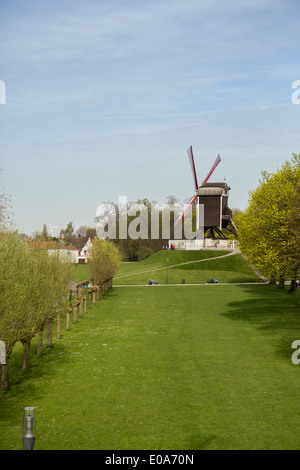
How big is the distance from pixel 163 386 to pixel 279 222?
26834 millimetres

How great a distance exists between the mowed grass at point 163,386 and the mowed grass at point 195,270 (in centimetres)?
4108

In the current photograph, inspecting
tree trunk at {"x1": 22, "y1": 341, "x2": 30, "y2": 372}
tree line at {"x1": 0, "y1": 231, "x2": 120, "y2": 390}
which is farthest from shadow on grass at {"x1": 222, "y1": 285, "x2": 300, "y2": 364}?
tree trunk at {"x1": 22, "y1": 341, "x2": 30, "y2": 372}

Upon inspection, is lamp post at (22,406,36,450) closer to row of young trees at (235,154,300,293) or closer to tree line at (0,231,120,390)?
tree line at (0,231,120,390)

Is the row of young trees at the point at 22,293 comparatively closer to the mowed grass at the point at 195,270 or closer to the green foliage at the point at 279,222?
the green foliage at the point at 279,222

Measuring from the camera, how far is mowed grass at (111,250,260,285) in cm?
8512

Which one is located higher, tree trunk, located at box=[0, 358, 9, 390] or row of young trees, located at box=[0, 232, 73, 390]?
row of young trees, located at box=[0, 232, 73, 390]

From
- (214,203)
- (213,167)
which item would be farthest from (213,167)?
(214,203)

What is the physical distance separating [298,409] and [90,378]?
33.8 feet

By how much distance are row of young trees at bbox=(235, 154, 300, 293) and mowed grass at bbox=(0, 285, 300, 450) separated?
215 inches

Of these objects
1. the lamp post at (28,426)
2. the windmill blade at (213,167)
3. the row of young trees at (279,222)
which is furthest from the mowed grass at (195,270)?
the lamp post at (28,426)

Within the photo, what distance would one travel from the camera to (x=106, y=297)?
6253 centimetres

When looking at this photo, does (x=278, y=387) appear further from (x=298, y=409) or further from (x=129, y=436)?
(x=129, y=436)

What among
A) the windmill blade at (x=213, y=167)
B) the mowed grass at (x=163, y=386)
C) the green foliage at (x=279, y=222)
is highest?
the windmill blade at (x=213, y=167)

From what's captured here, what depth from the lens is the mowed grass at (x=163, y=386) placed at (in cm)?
1800
